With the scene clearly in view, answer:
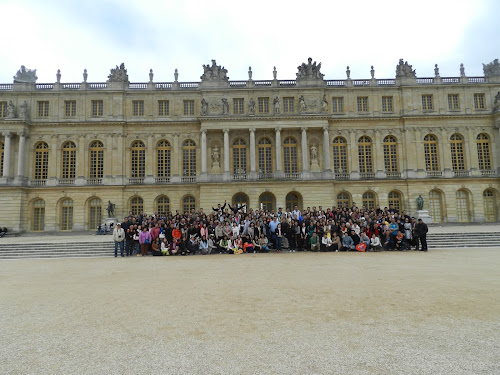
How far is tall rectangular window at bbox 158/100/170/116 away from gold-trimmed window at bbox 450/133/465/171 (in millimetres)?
30347

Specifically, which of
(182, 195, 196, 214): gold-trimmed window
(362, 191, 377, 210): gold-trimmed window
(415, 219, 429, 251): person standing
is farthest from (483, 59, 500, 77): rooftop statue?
(182, 195, 196, 214): gold-trimmed window

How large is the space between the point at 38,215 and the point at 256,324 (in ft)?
115

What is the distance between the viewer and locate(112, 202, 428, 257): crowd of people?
52.2ft

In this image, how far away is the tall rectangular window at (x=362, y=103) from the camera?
34594mm

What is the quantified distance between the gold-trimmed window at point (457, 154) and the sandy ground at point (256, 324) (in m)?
29.7

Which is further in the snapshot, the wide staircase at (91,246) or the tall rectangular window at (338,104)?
the tall rectangular window at (338,104)

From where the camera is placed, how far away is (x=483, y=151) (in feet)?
111

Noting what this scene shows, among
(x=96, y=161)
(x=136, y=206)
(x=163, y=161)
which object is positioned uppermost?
(x=96, y=161)

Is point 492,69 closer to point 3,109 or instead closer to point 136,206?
point 136,206

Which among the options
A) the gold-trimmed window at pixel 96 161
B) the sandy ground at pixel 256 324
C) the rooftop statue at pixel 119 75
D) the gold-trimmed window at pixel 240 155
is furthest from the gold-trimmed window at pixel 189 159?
the sandy ground at pixel 256 324

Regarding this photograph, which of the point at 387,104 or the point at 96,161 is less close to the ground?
the point at 387,104

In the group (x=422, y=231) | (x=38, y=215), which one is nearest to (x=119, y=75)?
(x=38, y=215)

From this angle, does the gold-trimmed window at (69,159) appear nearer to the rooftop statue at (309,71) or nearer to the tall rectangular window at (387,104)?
the rooftop statue at (309,71)

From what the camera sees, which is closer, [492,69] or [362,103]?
[362,103]
